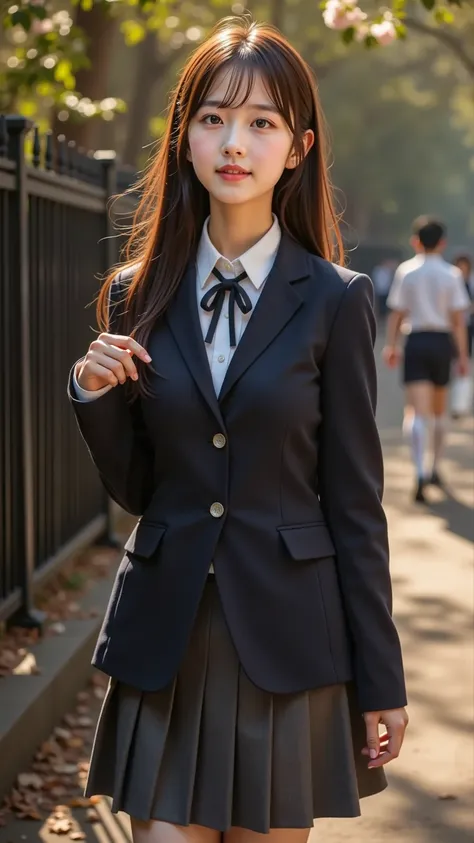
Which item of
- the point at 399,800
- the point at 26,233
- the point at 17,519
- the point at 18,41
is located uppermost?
the point at 18,41

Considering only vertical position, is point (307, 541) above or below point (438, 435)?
above

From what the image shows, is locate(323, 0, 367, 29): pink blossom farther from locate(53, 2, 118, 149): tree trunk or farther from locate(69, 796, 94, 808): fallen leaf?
locate(53, 2, 118, 149): tree trunk

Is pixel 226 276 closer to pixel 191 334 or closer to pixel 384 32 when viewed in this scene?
pixel 191 334

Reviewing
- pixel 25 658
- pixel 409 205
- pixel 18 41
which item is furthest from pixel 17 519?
pixel 409 205

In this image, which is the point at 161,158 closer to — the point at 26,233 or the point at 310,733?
the point at 310,733

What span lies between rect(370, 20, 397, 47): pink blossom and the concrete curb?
8.74ft

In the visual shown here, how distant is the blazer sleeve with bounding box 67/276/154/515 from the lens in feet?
9.46

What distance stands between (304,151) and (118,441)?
0.64 meters

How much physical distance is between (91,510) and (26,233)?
230cm

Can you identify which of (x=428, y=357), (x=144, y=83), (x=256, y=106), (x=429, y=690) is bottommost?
(x=429, y=690)

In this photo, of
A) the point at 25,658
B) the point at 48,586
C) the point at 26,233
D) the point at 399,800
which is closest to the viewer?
the point at 399,800

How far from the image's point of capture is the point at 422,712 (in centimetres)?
602

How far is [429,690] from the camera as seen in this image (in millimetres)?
6293

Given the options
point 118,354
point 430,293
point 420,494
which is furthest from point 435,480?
point 118,354
